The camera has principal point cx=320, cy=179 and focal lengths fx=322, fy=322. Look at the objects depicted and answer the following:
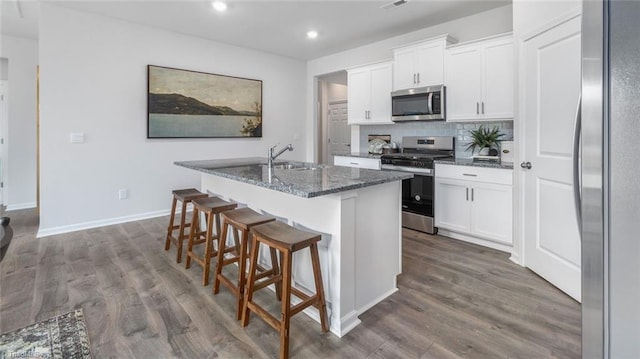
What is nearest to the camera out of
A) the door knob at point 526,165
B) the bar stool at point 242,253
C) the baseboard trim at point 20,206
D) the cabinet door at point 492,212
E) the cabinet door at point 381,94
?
the bar stool at point 242,253

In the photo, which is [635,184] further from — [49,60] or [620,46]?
[49,60]

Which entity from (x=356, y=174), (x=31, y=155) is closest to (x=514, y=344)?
(x=356, y=174)

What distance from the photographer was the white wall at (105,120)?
3730mm

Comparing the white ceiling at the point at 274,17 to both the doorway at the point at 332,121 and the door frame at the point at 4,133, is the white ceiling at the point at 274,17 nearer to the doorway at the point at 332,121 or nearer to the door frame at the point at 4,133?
the door frame at the point at 4,133

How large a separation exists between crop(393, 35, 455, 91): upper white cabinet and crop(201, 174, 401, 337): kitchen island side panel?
2285 mm

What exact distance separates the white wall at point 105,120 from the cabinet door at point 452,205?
3350 millimetres

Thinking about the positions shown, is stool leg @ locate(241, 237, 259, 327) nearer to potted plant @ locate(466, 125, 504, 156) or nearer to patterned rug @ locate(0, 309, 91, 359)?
patterned rug @ locate(0, 309, 91, 359)

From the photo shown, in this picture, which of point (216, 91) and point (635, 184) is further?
point (216, 91)

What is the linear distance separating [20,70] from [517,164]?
6.83 m

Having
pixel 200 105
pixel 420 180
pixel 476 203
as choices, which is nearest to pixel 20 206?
pixel 200 105

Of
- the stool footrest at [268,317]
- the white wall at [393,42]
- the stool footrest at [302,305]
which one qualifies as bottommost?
the stool footrest at [268,317]

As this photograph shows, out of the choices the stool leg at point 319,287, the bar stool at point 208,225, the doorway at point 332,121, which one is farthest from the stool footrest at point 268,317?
the doorway at point 332,121

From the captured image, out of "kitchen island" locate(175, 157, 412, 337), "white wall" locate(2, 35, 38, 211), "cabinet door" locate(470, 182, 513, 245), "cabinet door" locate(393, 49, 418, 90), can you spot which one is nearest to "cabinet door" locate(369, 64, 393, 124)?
"cabinet door" locate(393, 49, 418, 90)

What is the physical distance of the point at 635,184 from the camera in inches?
31.5
